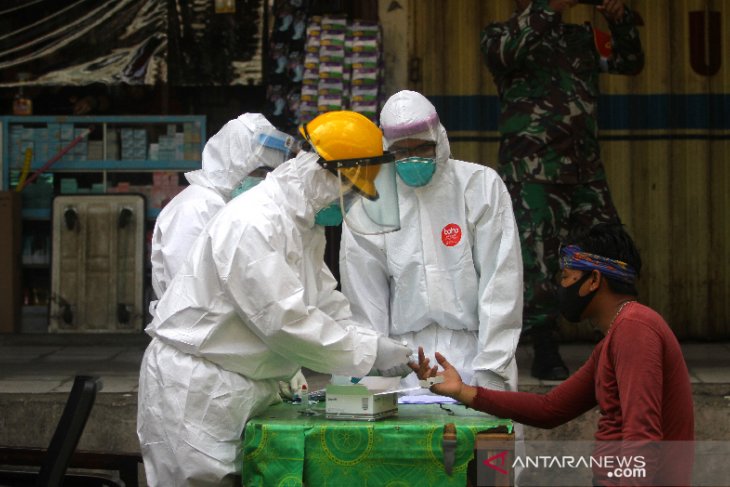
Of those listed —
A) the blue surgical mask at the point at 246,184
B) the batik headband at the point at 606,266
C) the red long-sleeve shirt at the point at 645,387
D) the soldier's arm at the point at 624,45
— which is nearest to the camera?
the red long-sleeve shirt at the point at 645,387

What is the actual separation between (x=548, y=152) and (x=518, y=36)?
628mm

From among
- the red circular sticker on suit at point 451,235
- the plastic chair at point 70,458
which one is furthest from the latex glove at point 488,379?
the plastic chair at point 70,458

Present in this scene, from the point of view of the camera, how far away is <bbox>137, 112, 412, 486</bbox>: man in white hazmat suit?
142 inches

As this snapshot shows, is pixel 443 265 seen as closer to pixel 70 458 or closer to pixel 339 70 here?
pixel 70 458

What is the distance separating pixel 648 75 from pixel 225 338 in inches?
191

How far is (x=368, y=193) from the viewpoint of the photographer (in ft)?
12.9

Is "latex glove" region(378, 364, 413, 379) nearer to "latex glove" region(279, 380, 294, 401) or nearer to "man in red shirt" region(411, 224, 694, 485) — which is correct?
Result: "man in red shirt" region(411, 224, 694, 485)

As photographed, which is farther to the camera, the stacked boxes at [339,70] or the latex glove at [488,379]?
the stacked boxes at [339,70]

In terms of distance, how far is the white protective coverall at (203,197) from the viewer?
4949mm

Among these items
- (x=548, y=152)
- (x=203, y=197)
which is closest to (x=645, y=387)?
(x=203, y=197)

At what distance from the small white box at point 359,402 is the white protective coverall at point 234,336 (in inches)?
Answer: 2.7

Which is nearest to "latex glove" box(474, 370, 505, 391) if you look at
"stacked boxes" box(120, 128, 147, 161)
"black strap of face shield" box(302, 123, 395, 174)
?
"black strap of face shield" box(302, 123, 395, 174)

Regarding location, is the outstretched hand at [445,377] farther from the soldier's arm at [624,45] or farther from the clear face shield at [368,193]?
the soldier's arm at [624,45]

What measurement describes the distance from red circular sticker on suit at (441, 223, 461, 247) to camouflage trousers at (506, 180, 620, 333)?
4.83 ft
